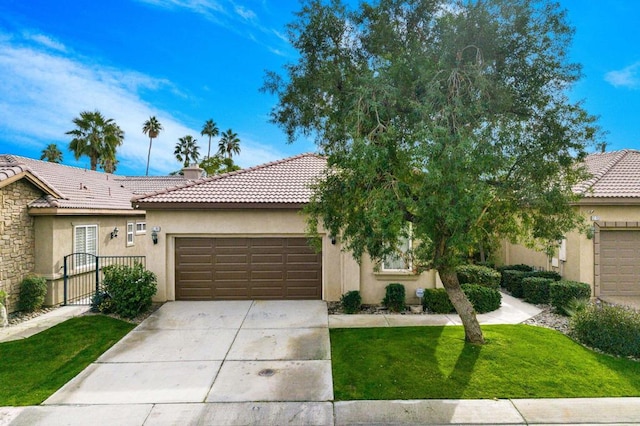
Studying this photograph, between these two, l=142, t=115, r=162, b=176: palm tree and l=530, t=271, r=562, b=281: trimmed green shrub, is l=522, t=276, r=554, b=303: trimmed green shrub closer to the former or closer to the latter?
l=530, t=271, r=562, b=281: trimmed green shrub

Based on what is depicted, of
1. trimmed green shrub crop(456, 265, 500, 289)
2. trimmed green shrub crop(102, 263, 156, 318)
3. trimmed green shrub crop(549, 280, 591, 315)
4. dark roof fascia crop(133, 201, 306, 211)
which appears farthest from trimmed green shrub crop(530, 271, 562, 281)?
trimmed green shrub crop(102, 263, 156, 318)

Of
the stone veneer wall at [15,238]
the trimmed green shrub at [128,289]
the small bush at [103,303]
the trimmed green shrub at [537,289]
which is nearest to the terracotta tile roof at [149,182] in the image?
the stone veneer wall at [15,238]

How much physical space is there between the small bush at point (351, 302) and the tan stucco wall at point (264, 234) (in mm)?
541

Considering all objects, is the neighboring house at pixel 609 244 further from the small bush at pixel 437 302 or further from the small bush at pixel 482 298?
the small bush at pixel 437 302

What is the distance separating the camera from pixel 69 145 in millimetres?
31547

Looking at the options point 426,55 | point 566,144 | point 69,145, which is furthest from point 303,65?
point 69,145

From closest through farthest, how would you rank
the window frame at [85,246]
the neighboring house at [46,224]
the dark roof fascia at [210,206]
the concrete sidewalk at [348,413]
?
the concrete sidewalk at [348,413]
the neighboring house at [46,224]
the dark roof fascia at [210,206]
the window frame at [85,246]

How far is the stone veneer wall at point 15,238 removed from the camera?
10.9 meters

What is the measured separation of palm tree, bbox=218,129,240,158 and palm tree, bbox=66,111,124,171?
53.5ft

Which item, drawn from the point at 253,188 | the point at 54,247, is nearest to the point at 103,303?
the point at 54,247

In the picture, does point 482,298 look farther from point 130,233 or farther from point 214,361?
point 130,233

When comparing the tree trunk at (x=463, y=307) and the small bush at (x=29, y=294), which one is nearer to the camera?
the tree trunk at (x=463, y=307)

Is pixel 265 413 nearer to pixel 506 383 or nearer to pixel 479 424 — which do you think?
pixel 479 424

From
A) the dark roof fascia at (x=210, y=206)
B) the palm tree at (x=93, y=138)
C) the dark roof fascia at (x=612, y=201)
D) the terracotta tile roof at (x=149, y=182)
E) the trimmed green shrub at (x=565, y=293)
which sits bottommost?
the trimmed green shrub at (x=565, y=293)
